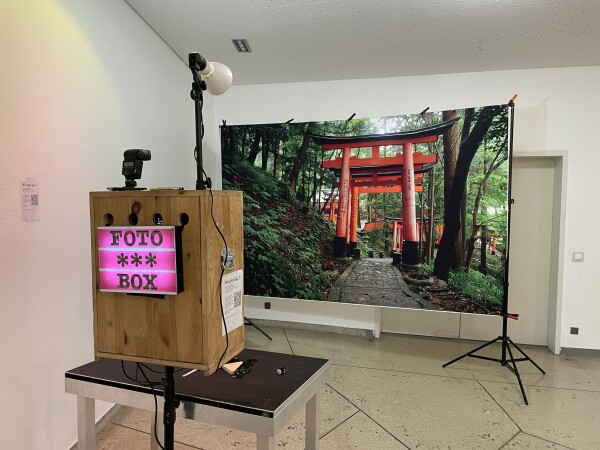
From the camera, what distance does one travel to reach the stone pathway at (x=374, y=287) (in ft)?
11.9

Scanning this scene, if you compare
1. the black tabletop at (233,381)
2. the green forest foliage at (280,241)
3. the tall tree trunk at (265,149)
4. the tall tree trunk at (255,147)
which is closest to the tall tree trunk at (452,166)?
the green forest foliage at (280,241)

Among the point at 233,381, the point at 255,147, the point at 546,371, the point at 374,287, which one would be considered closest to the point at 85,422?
the point at 233,381

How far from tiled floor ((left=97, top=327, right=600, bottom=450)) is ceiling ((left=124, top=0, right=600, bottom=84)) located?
286 cm

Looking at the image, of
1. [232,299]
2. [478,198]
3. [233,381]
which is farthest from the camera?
[478,198]

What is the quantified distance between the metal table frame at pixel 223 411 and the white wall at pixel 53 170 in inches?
18.1

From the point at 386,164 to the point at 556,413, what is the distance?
2.38 metres

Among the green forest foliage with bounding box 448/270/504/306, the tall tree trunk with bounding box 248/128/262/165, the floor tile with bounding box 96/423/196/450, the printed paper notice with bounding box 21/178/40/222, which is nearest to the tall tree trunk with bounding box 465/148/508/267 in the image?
the green forest foliage with bounding box 448/270/504/306

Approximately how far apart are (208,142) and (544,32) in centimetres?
345

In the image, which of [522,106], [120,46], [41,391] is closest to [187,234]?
[41,391]

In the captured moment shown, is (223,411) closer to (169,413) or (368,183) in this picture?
(169,413)

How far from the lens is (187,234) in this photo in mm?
1068

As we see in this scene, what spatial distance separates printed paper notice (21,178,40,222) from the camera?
184 centimetres

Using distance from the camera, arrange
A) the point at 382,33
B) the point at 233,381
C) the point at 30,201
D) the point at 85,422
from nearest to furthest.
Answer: the point at 233,381 < the point at 85,422 < the point at 30,201 < the point at 382,33

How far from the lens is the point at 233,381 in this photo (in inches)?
58.1
